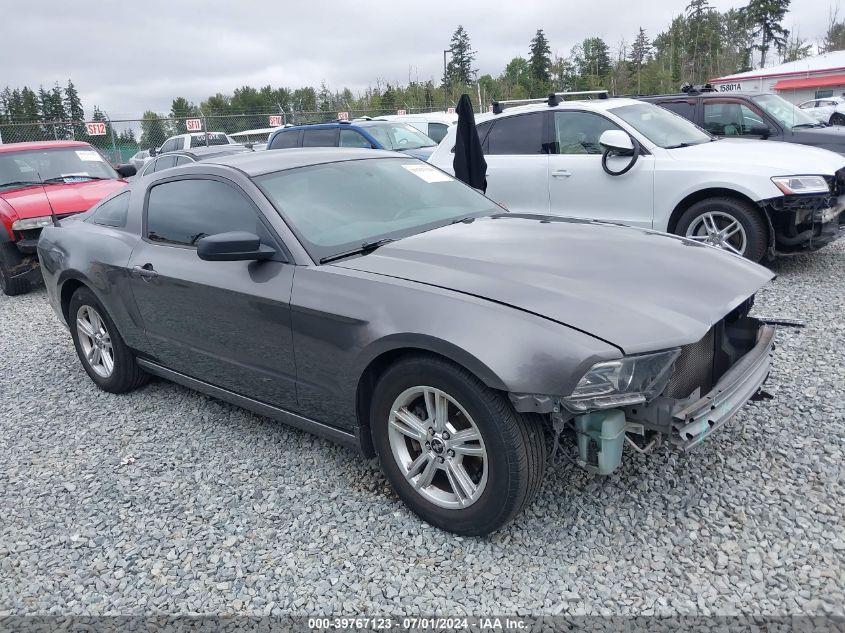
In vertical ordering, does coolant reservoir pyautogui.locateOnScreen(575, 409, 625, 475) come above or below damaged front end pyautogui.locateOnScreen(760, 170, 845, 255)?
below

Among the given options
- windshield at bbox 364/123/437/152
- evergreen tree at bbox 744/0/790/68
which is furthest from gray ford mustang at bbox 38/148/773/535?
evergreen tree at bbox 744/0/790/68

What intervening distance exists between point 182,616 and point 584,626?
149 centimetres

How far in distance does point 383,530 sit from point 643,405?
1.25 metres

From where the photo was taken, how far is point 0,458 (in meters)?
3.81

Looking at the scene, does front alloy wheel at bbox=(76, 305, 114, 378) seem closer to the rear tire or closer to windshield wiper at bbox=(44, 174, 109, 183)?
the rear tire

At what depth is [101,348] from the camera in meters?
4.61

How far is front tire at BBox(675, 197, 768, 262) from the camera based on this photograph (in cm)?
588

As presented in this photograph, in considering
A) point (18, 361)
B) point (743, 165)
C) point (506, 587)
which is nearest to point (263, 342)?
point (506, 587)

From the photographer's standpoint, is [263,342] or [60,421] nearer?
[263,342]

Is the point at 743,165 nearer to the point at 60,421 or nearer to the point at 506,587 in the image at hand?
the point at 506,587

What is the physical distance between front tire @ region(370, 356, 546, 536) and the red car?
5.97 meters

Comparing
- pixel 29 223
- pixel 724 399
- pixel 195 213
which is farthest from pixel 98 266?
pixel 29 223

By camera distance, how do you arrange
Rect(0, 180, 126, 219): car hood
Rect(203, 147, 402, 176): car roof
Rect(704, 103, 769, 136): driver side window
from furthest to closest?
Rect(704, 103, 769, 136): driver side window < Rect(0, 180, 126, 219): car hood < Rect(203, 147, 402, 176): car roof

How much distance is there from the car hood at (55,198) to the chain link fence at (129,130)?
36.9 ft
